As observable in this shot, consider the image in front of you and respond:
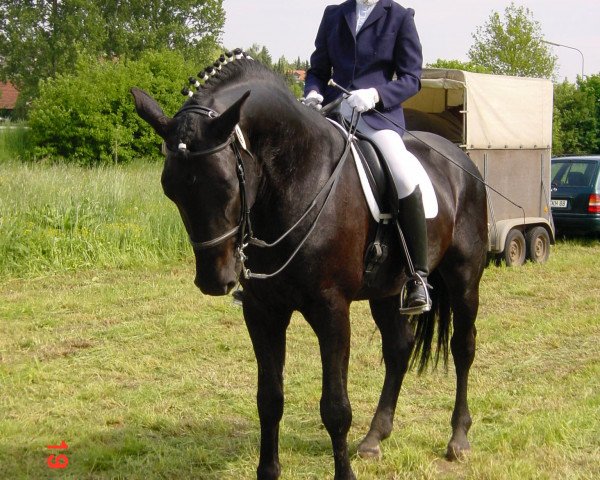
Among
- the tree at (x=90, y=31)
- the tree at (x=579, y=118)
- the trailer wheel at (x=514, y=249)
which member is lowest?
the trailer wheel at (x=514, y=249)

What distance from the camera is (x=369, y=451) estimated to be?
4.76 meters

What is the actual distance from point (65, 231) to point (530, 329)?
6.84 m

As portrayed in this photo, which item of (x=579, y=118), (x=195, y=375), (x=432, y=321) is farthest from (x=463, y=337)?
(x=579, y=118)

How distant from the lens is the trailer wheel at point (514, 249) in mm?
12398

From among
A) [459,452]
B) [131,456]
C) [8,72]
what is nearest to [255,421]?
[131,456]

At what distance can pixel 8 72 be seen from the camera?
47.6 metres

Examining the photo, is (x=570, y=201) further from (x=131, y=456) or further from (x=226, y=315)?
(x=131, y=456)

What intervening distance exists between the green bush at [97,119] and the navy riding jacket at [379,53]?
15.9 meters

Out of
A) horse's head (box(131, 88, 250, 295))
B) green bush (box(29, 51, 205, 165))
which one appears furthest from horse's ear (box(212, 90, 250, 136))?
green bush (box(29, 51, 205, 165))

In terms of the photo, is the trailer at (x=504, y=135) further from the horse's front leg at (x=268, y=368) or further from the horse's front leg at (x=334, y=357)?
the horse's front leg at (x=334, y=357)

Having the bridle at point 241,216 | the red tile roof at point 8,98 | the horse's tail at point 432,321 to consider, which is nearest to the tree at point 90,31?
the red tile roof at point 8,98

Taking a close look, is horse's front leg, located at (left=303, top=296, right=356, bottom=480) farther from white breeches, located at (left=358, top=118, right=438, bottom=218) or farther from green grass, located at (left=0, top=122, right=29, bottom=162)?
green grass, located at (left=0, top=122, right=29, bottom=162)

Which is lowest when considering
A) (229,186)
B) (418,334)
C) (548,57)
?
(418,334)

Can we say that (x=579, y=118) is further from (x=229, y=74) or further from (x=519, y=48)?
(x=229, y=74)
